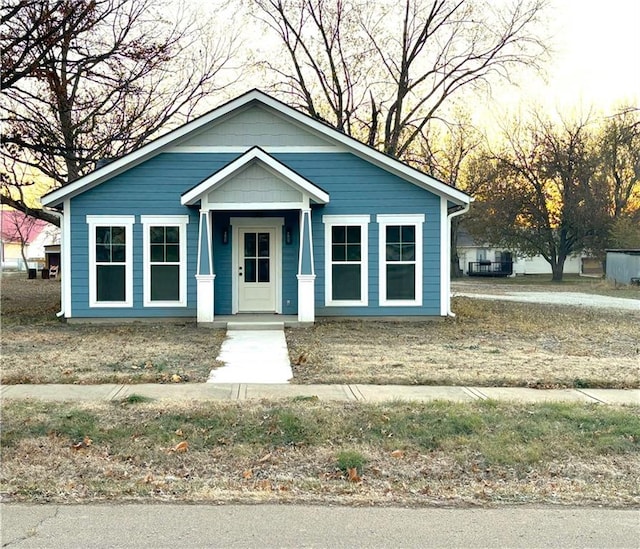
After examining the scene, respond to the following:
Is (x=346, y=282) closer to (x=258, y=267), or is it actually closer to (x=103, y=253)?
(x=258, y=267)

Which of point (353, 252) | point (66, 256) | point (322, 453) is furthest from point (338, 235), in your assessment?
point (322, 453)

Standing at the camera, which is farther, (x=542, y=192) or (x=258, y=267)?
(x=542, y=192)

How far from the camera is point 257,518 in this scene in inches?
180

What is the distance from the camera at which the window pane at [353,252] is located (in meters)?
15.9

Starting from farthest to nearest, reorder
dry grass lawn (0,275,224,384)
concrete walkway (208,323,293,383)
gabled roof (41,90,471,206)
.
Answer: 1. gabled roof (41,90,471,206)
2. concrete walkway (208,323,293,383)
3. dry grass lawn (0,275,224,384)

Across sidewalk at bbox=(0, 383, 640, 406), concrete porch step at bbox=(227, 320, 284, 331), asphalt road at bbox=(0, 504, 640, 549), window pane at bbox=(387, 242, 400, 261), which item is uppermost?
window pane at bbox=(387, 242, 400, 261)

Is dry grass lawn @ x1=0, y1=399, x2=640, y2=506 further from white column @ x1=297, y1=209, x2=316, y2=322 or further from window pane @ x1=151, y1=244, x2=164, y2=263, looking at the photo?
window pane @ x1=151, y1=244, x2=164, y2=263

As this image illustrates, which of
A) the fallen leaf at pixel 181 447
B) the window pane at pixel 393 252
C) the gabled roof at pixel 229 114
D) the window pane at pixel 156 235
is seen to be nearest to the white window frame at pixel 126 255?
the window pane at pixel 156 235

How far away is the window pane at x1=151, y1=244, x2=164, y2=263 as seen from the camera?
51.4 ft

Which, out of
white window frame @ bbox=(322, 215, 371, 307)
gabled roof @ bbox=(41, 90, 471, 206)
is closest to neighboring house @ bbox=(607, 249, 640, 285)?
gabled roof @ bbox=(41, 90, 471, 206)

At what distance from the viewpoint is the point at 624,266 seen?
3547 centimetres

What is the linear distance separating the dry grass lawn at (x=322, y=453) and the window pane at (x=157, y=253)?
8.46m

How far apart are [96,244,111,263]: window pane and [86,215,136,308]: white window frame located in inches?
3.5

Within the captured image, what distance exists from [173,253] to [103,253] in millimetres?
1626
